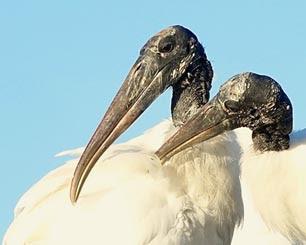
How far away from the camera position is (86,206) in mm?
9531

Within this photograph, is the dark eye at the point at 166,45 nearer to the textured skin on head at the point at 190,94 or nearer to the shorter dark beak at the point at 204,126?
the textured skin on head at the point at 190,94

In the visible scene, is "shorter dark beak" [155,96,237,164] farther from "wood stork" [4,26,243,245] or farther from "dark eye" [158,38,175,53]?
"dark eye" [158,38,175,53]

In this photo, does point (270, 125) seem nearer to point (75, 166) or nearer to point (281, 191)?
point (281, 191)

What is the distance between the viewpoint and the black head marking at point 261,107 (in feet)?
29.9

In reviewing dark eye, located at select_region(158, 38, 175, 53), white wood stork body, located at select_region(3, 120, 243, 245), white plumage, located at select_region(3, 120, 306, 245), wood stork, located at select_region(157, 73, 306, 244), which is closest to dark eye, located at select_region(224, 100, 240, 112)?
wood stork, located at select_region(157, 73, 306, 244)

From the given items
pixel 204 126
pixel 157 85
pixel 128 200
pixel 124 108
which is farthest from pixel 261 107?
pixel 128 200

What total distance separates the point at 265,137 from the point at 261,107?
0.18 meters

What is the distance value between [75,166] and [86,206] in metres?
0.36

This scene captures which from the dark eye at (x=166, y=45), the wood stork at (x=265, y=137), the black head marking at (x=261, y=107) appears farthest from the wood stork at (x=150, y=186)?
the black head marking at (x=261, y=107)

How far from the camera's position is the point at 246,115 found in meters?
9.20

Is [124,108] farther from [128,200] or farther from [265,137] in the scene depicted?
[265,137]

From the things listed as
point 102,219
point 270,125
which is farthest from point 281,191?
point 102,219

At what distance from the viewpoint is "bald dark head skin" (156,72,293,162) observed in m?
9.12

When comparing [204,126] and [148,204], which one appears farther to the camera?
[148,204]
